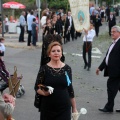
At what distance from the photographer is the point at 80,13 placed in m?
13.8

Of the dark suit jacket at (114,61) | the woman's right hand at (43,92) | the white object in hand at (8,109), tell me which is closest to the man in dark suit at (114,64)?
the dark suit jacket at (114,61)

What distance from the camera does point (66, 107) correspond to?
5266 mm

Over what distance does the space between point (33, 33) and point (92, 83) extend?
10.3 meters

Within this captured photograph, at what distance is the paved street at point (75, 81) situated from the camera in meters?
8.44

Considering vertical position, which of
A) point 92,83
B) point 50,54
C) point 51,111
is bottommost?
point 92,83

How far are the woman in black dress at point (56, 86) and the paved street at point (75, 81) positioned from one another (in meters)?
2.83

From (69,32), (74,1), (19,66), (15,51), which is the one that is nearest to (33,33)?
(15,51)

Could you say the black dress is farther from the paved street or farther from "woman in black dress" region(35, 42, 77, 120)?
the paved street

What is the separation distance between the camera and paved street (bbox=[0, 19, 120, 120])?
27.7ft

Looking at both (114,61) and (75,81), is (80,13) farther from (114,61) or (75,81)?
(114,61)

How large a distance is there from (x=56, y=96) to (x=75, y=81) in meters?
6.93

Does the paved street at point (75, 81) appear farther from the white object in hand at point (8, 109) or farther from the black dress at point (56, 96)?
the white object in hand at point (8, 109)

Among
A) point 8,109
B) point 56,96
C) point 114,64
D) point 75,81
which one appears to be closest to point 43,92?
point 56,96

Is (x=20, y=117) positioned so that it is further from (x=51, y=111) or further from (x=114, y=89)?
(x=51, y=111)
